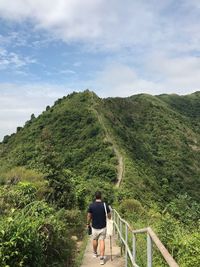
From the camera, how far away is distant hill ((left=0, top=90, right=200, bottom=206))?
197 feet

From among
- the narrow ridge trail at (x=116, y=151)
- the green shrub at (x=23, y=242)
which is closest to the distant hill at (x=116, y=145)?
the narrow ridge trail at (x=116, y=151)

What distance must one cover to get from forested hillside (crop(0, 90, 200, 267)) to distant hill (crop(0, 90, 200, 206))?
0.19 m

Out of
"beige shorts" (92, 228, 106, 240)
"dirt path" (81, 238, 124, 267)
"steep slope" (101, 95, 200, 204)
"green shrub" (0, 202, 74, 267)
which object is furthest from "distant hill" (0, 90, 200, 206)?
"green shrub" (0, 202, 74, 267)

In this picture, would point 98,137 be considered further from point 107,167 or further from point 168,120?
point 168,120

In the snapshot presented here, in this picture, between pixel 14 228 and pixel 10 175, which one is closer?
pixel 14 228

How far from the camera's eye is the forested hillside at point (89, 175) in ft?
29.3

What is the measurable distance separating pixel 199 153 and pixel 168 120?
36.2 ft

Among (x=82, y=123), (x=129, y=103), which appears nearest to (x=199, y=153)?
(x=129, y=103)

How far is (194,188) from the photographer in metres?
80.0

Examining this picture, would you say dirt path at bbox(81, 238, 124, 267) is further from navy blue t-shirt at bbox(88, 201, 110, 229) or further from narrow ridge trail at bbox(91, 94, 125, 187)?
narrow ridge trail at bbox(91, 94, 125, 187)

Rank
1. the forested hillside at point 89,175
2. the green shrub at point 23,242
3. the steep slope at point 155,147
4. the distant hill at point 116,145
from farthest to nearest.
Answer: the steep slope at point 155,147
the distant hill at point 116,145
the forested hillside at point 89,175
the green shrub at point 23,242

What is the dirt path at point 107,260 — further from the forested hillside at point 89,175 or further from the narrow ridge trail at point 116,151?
the narrow ridge trail at point 116,151

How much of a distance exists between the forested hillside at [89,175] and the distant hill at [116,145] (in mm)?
191

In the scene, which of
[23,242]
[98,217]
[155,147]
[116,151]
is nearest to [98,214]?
[98,217]
